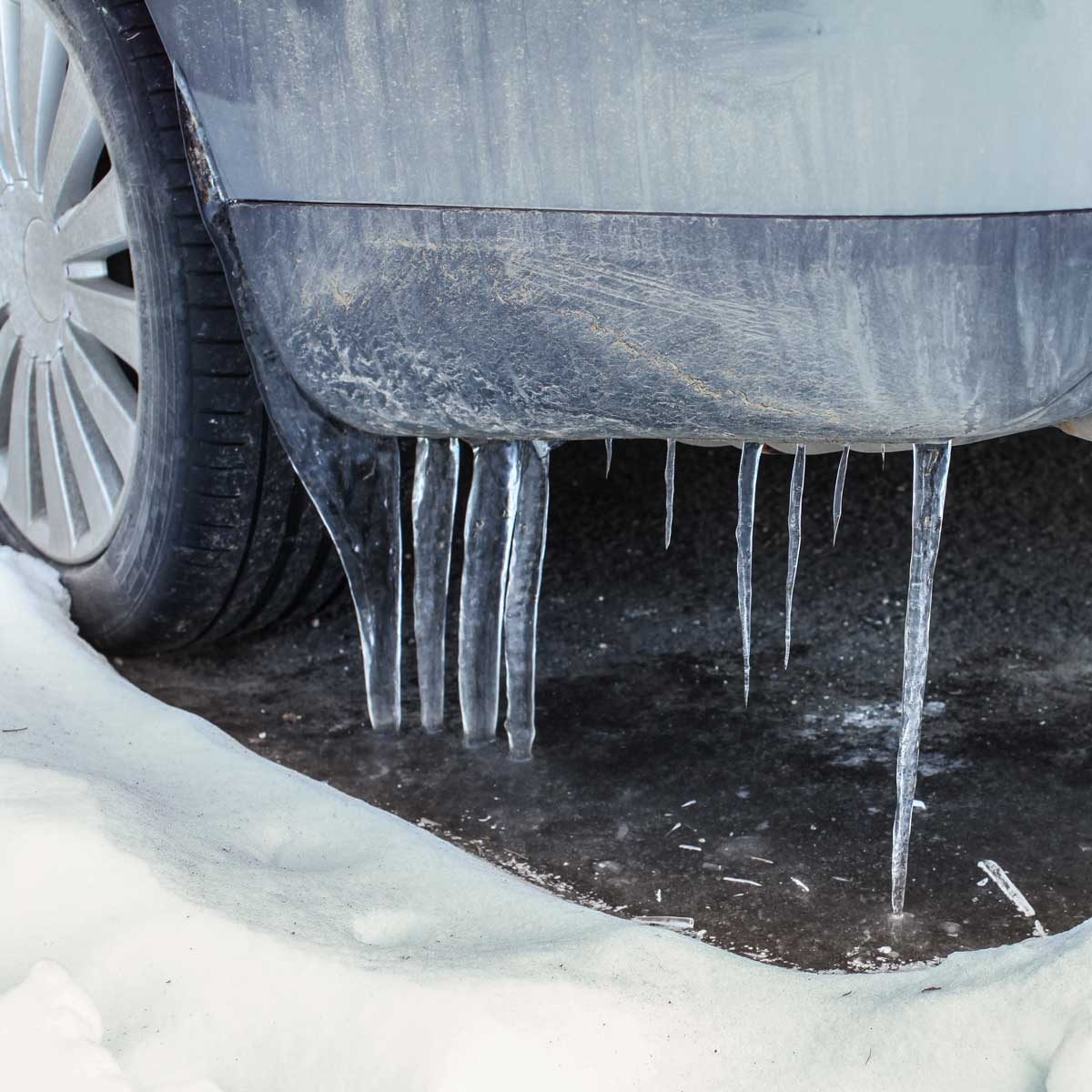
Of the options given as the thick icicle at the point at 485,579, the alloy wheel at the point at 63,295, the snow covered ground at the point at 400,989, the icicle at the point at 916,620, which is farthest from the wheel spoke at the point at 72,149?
the icicle at the point at 916,620

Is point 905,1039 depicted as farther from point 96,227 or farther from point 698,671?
point 96,227

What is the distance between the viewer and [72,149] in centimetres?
201

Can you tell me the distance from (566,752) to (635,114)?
901 mm

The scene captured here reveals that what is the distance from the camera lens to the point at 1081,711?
2.01 metres

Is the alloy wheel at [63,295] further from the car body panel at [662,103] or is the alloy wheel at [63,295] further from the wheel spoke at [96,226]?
the car body panel at [662,103]

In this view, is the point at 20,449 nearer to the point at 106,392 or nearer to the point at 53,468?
the point at 53,468

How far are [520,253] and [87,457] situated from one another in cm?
96

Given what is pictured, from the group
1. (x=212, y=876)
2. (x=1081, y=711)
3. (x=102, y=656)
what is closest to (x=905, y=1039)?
(x=212, y=876)

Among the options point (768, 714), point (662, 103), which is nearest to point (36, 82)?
point (662, 103)

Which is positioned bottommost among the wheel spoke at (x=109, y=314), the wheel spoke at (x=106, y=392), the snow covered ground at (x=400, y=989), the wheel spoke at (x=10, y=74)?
the snow covered ground at (x=400, y=989)

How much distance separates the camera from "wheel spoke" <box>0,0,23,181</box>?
2092mm

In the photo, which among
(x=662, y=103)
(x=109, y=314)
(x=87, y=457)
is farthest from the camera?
(x=87, y=457)

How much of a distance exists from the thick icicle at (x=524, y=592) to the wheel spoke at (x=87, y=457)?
2.12 feet

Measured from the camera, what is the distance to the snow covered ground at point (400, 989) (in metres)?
1.11
